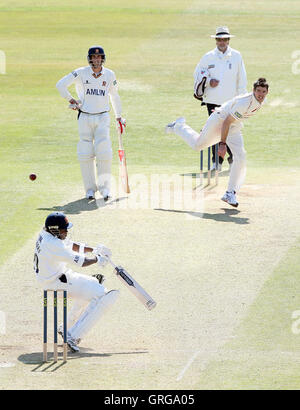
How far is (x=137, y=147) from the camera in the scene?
16.9m

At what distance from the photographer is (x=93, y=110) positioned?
13.2 m

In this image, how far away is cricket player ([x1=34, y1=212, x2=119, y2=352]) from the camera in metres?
8.64

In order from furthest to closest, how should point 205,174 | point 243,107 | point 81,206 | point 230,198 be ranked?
point 205,174 → point 81,206 → point 230,198 → point 243,107

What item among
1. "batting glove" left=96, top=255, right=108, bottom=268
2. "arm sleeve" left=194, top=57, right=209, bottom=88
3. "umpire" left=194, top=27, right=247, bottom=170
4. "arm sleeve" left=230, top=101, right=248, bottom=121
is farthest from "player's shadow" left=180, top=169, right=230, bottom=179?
"batting glove" left=96, top=255, right=108, bottom=268

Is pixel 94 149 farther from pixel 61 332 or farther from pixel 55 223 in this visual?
pixel 61 332

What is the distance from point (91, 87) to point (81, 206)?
1.58m

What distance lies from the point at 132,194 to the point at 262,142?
170 inches

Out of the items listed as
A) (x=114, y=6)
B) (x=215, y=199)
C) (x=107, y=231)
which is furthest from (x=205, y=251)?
(x=114, y=6)

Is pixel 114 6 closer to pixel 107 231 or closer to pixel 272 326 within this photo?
pixel 107 231

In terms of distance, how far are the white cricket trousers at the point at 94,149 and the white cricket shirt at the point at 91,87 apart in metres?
0.13

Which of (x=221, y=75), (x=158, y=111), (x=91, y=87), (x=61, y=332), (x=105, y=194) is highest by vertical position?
(x=221, y=75)
